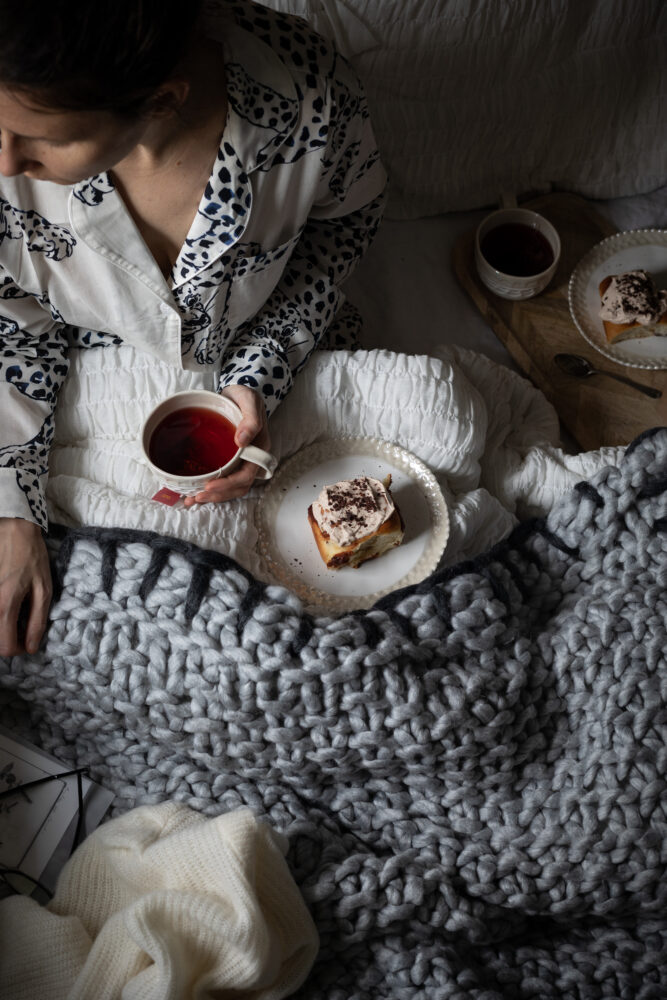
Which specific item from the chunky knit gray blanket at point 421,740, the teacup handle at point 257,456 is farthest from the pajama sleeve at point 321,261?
the chunky knit gray blanket at point 421,740

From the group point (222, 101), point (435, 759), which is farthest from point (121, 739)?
point (222, 101)

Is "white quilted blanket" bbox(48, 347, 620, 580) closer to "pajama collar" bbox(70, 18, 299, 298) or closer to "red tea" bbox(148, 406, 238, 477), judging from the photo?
"red tea" bbox(148, 406, 238, 477)

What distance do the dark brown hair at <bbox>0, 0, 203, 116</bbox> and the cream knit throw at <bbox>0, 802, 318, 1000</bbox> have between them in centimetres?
63

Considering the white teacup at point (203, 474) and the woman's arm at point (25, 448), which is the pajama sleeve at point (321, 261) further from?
the woman's arm at point (25, 448)

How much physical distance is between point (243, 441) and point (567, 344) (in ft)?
2.30

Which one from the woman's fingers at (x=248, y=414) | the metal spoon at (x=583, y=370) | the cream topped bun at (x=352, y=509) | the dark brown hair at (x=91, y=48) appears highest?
the dark brown hair at (x=91, y=48)

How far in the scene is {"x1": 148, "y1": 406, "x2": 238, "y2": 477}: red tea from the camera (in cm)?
91

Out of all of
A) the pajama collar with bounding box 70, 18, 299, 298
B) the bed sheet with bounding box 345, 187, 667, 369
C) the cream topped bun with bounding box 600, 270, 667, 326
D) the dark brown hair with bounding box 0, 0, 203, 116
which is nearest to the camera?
the dark brown hair with bounding box 0, 0, 203, 116

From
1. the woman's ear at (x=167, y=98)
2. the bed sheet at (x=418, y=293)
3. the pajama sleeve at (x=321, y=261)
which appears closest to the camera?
the woman's ear at (x=167, y=98)

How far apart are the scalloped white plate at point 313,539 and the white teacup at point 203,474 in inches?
4.0

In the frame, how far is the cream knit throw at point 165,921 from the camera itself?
739mm

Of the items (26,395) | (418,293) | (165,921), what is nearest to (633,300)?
(418,293)

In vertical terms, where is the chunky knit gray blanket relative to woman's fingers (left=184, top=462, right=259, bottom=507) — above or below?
below

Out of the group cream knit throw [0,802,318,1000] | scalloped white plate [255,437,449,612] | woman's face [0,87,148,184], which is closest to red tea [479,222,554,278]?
scalloped white plate [255,437,449,612]
